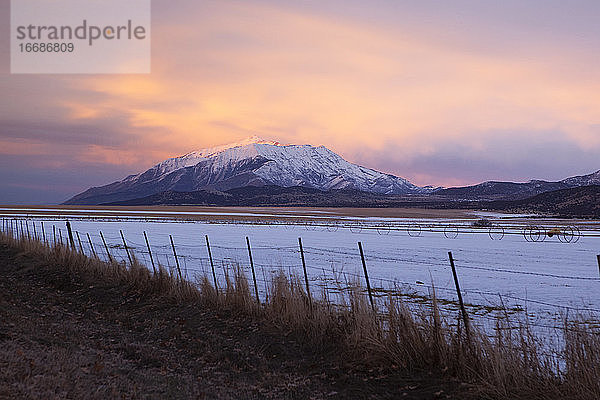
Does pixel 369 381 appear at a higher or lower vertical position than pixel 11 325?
lower

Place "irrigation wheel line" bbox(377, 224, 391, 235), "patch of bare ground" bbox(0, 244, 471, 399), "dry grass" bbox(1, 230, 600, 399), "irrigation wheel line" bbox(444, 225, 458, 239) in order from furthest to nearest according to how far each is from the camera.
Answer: "irrigation wheel line" bbox(377, 224, 391, 235) < "irrigation wheel line" bbox(444, 225, 458, 239) < "patch of bare ground" bbox(0, 244, 471, 399) < "dry grass" bbox(1, 230, 600, 399)

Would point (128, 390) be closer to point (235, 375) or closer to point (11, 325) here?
point (235, 375)

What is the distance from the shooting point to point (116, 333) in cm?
1089

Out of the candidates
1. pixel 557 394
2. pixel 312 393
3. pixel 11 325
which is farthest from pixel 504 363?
pixel 11 325

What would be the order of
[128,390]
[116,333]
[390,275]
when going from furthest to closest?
[390,275]
[116,333]
[128,390]

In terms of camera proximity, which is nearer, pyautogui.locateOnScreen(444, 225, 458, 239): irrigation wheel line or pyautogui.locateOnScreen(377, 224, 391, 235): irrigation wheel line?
pyautogui.locateOnScreen(444, 225, 458, 239): irrigation wheel line

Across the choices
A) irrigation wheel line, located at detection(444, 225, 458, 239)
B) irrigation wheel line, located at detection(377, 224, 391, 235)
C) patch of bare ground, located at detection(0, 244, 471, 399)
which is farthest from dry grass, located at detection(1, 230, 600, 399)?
irrigation wheel line, located at detection(377, 224, 391, 235)

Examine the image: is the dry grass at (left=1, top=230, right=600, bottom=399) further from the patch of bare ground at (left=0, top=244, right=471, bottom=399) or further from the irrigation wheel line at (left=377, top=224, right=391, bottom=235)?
the irrigation wheel line at (left=377, top=224, right=391, bottom=235)

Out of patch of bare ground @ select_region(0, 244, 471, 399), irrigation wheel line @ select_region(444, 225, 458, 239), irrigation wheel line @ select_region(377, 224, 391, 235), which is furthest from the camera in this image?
irrigation wheel line @ select_region(377, 224, 391, 235)

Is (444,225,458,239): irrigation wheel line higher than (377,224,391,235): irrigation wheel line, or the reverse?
(377,224,391,235): irrigation wheel line

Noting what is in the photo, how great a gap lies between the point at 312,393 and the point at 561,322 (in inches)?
260

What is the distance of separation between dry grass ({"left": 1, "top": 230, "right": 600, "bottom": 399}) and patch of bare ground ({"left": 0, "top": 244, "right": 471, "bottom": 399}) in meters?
0.19

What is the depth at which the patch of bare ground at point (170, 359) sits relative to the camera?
694 cm

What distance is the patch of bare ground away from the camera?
6938 mm
